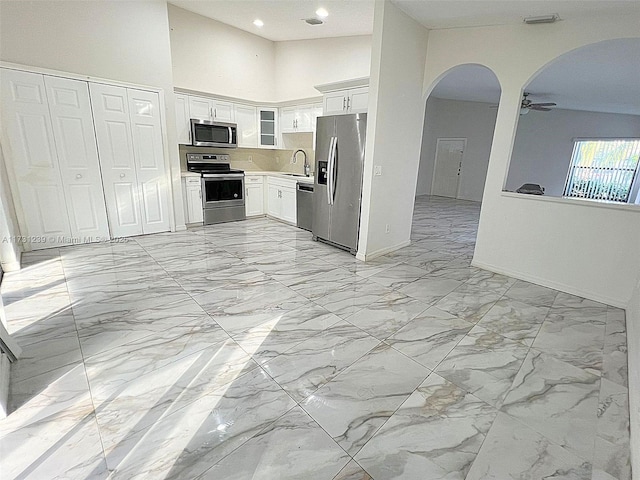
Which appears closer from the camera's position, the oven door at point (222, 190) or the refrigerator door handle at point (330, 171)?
the refrigerator door handle at point (330, 171)

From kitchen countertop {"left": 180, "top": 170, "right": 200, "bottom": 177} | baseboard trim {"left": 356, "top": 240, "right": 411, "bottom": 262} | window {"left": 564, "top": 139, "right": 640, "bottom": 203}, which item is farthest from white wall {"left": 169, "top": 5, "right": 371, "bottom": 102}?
window {"left": 564, "top": 139, "right": 640, "bottom": 203}

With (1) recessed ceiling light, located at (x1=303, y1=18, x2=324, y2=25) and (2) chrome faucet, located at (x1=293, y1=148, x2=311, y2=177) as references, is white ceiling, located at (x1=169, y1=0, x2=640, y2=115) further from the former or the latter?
(2) chrome faucet, located at (x1=293, y1=148, x2=311, y2=177)

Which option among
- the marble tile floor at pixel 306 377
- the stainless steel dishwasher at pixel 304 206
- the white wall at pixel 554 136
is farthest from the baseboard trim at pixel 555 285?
the white wall at pixel 554 136

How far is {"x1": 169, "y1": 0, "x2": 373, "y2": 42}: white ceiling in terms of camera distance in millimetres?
4280

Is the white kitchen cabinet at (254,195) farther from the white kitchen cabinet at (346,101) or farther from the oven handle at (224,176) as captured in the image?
the white kitchen cabinet at (346,101)

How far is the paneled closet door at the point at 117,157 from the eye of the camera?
13.7 feet

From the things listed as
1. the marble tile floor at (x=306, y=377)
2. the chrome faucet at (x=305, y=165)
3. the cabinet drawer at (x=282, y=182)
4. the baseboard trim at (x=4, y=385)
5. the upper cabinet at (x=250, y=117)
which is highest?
the upper cabinet at (x=250, y=117)

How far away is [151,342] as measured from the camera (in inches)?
88.0

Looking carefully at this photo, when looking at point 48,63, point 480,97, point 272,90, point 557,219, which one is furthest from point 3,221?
point 480,97

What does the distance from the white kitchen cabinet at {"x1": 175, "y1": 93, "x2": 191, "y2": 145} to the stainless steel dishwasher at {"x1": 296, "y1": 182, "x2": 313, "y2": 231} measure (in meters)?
2.06

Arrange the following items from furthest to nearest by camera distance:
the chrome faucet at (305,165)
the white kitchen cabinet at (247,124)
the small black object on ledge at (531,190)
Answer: the chrome faucet at (305,165), the white kitchen cabinet at (247,124), the small black object on ledge at (531,190)

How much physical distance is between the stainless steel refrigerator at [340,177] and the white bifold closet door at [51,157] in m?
3.11

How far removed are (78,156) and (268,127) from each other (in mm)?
3293

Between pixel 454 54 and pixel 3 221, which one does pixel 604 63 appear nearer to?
pixel 454 54
